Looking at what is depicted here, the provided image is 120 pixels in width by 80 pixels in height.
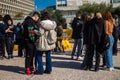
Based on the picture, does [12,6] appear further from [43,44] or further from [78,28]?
[43,44]

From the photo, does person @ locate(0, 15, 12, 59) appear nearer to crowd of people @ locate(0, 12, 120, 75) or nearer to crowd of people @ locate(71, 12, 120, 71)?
crowd of people @ locate(0, 12, 120, 75)

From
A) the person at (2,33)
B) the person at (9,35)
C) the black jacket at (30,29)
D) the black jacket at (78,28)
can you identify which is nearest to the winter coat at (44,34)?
the black jacket at (30,29)

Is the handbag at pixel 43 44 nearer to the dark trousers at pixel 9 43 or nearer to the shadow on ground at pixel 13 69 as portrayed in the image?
the shadow on ground at pixel 13 69

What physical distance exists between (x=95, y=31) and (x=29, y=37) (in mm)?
1929

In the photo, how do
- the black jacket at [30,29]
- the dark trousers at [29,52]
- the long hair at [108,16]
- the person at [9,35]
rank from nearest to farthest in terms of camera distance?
the black jacket at [30,29]
the dark trousers at [29,52]
the long hair at [108,16]
the person at [9,35]

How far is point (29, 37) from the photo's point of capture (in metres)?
10.2

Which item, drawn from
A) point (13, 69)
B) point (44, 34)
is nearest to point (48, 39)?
point (44, 34)

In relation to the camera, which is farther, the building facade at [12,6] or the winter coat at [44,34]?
the building facade at [12,6]

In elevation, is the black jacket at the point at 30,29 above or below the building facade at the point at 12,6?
below

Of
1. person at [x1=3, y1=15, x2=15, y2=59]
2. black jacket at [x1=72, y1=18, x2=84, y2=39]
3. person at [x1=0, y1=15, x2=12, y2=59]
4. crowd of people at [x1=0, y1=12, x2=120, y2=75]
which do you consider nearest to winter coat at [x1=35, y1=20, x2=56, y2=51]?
crowd of people at [x1=0, y1=12, x2=120, y2=75]

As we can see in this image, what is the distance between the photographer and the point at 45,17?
10.2 meters

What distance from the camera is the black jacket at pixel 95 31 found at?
1045cm

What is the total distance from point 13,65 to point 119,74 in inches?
153

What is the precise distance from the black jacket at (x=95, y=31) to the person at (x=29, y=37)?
62.7 inches
